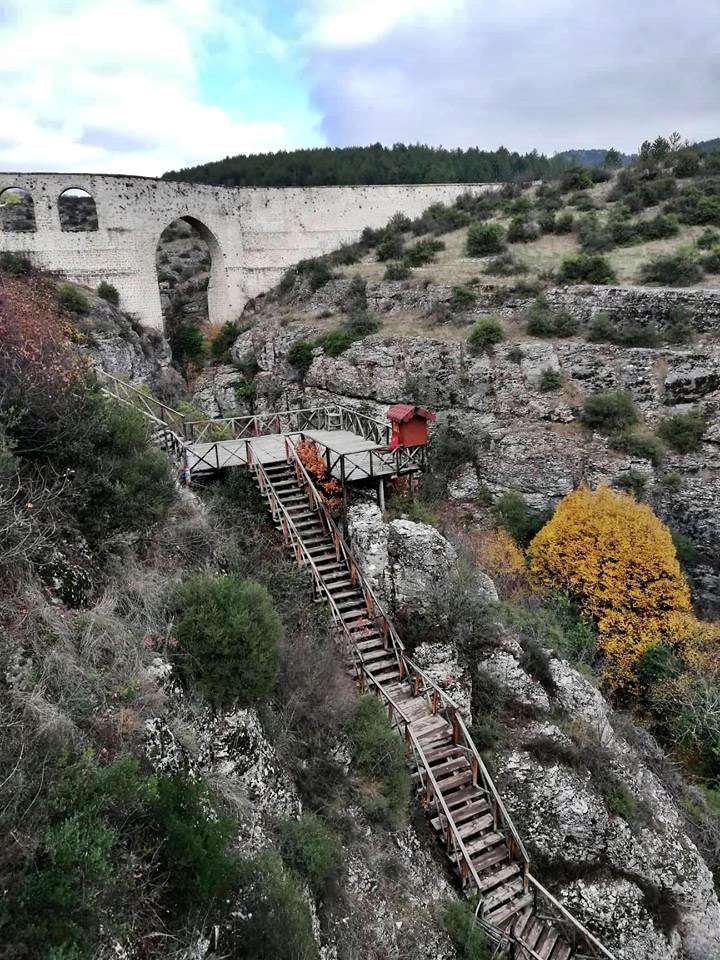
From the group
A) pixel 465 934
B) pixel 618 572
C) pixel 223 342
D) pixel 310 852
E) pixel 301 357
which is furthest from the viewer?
pixel 223 342

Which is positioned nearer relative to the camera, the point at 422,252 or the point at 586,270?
the point at 586,270

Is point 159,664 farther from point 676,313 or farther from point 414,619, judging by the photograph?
point 676,313

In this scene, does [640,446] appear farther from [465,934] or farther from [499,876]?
[465,934]

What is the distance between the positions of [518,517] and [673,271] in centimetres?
1407

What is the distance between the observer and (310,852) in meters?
6.30

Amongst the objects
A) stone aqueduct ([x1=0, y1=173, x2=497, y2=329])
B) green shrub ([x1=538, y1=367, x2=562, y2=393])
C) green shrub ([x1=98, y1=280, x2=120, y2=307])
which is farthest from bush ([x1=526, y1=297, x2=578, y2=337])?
green shrub ([x1=98, y1=280, x2=120, y2=307])

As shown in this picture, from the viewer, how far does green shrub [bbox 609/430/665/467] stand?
20.0 metres

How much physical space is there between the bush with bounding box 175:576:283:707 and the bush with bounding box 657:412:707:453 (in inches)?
711

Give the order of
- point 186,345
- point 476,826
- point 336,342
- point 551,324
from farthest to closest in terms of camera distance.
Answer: point 186,345 → point 336,342 → point 551,324 → point 476,826

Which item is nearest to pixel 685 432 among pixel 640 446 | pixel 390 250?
pixel 640 446

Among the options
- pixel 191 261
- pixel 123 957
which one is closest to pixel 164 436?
pixel 123 957

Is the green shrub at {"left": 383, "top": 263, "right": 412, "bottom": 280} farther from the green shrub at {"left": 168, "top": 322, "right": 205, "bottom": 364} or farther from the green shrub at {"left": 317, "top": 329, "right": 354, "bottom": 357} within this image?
the green shrub at {"left": 168, "top": 322, "right": 205, "bottom": 364}

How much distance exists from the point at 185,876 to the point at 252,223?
3483 cm

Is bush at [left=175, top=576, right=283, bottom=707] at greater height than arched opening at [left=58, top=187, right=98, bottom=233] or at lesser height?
lesser
